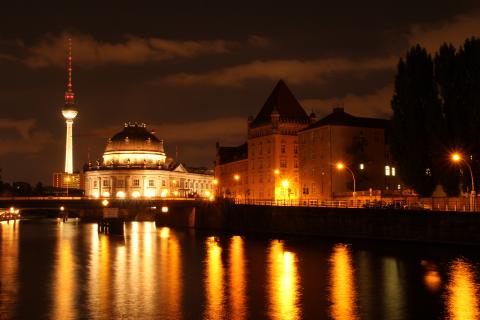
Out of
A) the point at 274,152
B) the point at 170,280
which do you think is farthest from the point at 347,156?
the point at 170,280

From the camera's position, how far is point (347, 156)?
130250 mm

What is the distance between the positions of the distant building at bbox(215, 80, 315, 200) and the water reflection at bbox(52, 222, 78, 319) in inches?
2497

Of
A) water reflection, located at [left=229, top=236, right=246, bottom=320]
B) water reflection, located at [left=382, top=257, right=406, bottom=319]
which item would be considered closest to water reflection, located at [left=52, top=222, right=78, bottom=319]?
water reflection, located at [left=229, top=236, right=246, bottom=320]

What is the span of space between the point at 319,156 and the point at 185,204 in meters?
27.6

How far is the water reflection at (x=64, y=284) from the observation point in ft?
162

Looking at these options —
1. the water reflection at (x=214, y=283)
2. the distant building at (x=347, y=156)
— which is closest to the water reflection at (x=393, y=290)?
the water reflection at (x=214, y=283)

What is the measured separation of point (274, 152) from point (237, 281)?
306ft

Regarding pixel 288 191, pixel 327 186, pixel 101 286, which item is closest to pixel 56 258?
pixel 101 286

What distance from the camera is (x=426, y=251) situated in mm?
78250

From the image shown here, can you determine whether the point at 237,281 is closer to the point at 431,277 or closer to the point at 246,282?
the point at 246,282

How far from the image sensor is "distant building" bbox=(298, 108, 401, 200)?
129000mm

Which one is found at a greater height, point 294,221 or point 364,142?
point 364,142

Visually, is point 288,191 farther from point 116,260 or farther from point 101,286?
point 101,286

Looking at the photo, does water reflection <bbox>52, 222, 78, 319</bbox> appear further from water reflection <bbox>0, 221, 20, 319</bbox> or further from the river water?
water reflection <bbox>0, 221, 20, 319</bbox>
